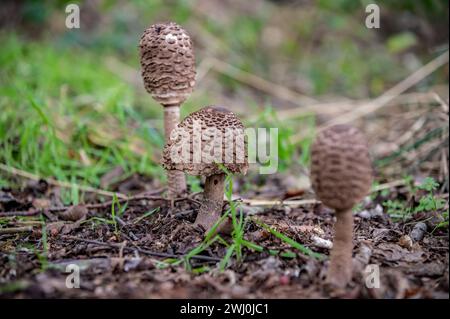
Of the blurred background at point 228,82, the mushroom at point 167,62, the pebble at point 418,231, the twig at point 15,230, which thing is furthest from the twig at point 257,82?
the twig at point 15,230

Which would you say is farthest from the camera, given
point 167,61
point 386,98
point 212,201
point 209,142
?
point 386,98

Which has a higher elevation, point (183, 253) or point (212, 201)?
point (212, 201)

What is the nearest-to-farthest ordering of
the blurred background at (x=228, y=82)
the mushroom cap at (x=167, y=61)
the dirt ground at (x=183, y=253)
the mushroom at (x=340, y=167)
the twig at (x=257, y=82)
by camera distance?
the mushroom at (x=340, y=167), the dirt ground at (x=183, y=253), the mushroom cap at (x=167, y=61), the blurred background at (x=228, y=82), the twig at (x=257, y=82)

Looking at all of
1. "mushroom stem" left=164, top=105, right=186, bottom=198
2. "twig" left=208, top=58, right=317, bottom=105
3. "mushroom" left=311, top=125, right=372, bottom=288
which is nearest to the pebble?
"mushroom" left=311, top=125, right=372, bottom=288

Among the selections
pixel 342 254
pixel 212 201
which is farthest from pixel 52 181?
pixel 342 254

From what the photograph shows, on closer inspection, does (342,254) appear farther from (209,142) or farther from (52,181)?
(52,181)

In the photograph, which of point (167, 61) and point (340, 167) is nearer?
point (340, 167)

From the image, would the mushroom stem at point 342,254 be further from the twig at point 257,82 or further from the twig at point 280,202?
the twig at point 257,82
